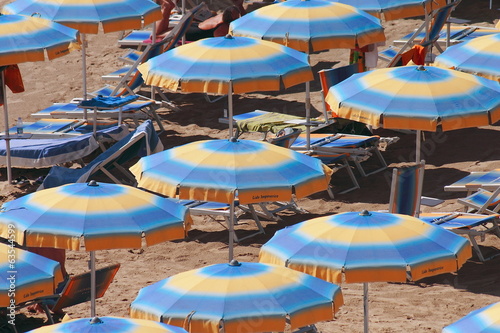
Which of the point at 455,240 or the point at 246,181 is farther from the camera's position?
the point at 246,181

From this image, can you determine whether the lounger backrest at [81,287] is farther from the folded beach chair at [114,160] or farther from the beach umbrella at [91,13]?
the beach umbrella at [91,13]

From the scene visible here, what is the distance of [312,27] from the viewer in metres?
14.7

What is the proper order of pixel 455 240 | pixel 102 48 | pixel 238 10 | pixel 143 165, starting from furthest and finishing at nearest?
pixel 102 48 → pixel 238 10 → pixel 143 165 → pixel 455 240

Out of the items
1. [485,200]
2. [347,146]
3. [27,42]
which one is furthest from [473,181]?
[27,42]

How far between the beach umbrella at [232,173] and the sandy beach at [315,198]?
1270mm

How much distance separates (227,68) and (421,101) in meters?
2.48

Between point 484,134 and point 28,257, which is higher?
point 28,257

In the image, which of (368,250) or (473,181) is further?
(473,181)

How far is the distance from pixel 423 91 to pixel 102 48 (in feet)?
31.9

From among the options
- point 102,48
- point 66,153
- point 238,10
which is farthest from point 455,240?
point 102,48

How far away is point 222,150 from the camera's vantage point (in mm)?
10445

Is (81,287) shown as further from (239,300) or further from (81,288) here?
(239,300)

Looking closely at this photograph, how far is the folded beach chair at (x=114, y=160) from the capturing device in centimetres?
1334

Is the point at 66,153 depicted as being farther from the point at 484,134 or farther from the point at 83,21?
the point at 484,134
